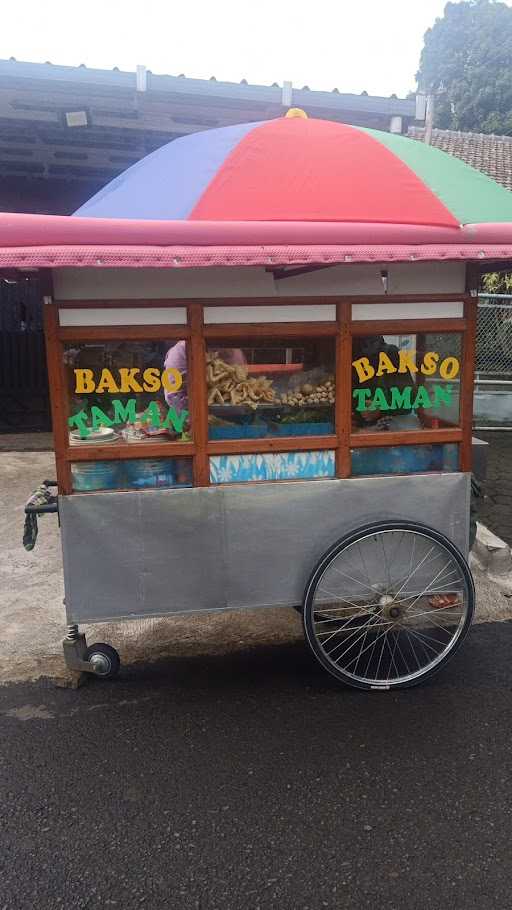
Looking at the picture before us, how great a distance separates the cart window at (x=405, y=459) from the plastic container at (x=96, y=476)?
1.15m

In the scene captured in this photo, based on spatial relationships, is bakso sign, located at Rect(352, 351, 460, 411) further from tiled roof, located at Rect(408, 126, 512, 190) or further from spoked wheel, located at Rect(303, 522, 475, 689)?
tiled roof, located at Rect(408, 126, 512, 190)

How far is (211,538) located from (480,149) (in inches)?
835

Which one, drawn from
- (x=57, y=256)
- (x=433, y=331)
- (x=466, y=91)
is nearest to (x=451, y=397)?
(x=433, y=331)

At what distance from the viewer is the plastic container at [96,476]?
3.21 meters

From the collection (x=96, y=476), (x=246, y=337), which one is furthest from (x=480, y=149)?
(x=96, y=476)

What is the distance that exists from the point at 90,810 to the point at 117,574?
40.0 inches

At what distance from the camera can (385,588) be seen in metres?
3.44

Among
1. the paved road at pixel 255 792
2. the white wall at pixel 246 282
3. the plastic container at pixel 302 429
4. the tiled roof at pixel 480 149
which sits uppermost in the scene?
the tiled roof at pixel 480 149

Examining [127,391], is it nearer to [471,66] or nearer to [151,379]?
[151,379]

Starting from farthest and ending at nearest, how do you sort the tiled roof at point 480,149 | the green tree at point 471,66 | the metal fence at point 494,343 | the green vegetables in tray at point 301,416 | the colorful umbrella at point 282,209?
the green tree at point 471,66 → the tiled roof at point 480,149 → the metal fence at point 494,343 → the green vegetables in tray at point 301,416 → the colorful umbrella at point 282,209

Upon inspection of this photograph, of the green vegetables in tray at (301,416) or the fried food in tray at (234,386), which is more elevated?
the fried food in tray at (234,386)

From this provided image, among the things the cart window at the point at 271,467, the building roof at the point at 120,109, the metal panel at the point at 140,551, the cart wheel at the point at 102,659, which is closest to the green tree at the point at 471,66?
the building roof at the point at 120,109

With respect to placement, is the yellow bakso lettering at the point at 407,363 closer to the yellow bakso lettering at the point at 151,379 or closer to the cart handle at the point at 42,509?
the yellow bakso lettering at the point at 151,379

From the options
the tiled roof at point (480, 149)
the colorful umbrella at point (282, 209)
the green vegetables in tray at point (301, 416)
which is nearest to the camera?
the colorful umbrella at point (282, 209)
